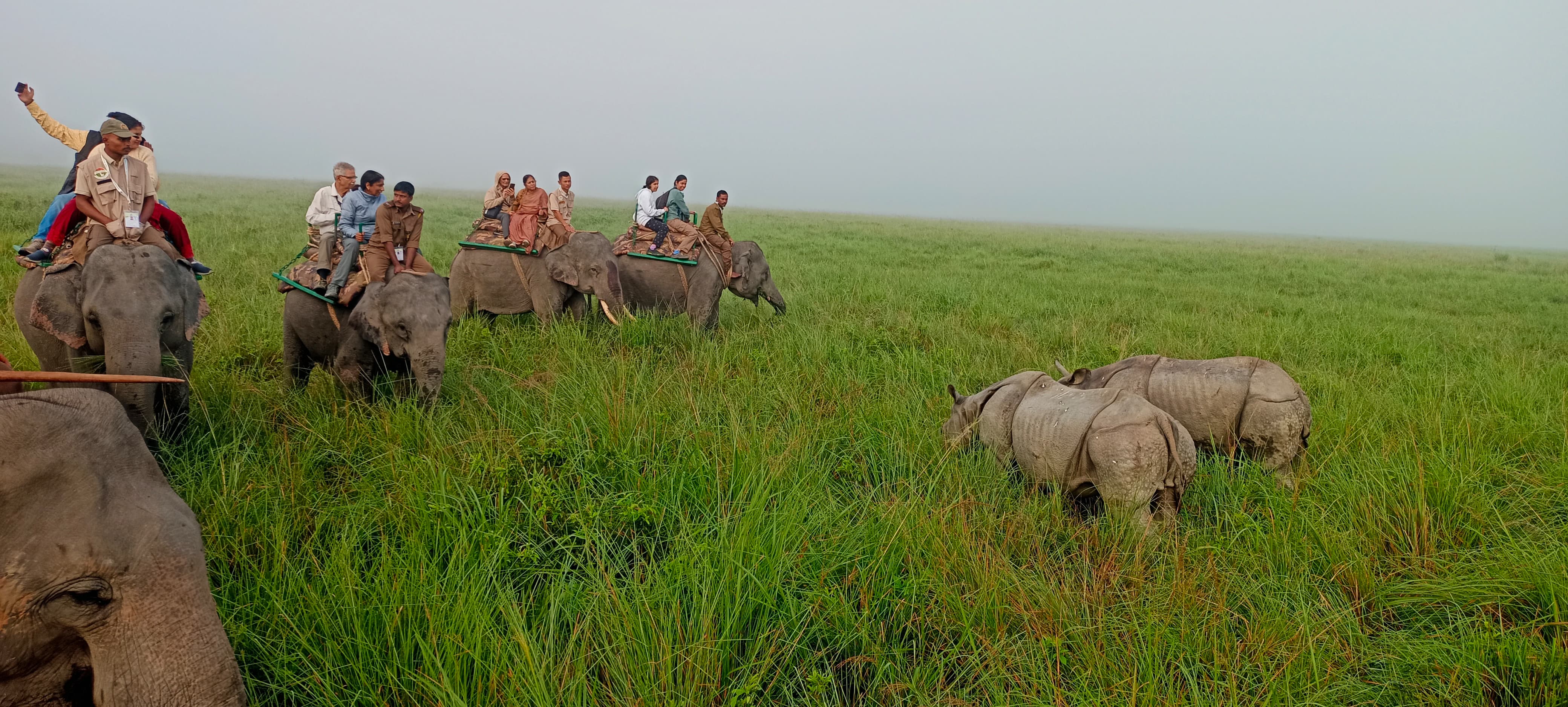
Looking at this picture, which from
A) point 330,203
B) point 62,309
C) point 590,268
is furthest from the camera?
point 590,268

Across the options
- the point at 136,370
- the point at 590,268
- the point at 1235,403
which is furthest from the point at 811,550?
the point at 590,268

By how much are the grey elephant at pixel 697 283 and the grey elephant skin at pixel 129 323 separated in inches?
216

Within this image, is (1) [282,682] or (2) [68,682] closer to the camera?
(2) [68,682]

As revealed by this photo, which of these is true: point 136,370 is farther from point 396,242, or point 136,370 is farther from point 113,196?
point 396,242

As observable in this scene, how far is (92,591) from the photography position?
168 centimetres

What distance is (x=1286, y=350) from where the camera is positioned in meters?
8.83

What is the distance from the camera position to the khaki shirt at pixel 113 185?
15.0 feet

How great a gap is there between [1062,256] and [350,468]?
2452 centimetres

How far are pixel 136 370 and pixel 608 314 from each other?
476cm

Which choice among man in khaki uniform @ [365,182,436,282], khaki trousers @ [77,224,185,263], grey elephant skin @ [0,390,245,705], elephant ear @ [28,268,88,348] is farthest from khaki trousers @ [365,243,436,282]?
grey elephant skin @ [0,390,245,705]

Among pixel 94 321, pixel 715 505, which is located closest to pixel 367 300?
pixel 94 321

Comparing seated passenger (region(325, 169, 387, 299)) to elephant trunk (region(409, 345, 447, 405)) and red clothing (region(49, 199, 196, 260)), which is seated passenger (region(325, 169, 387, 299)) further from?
elephant trunk (region(409, 345, 447, 405))

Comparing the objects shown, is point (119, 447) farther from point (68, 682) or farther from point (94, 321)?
point (94, 321)

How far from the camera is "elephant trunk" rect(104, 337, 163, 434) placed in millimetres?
3852
